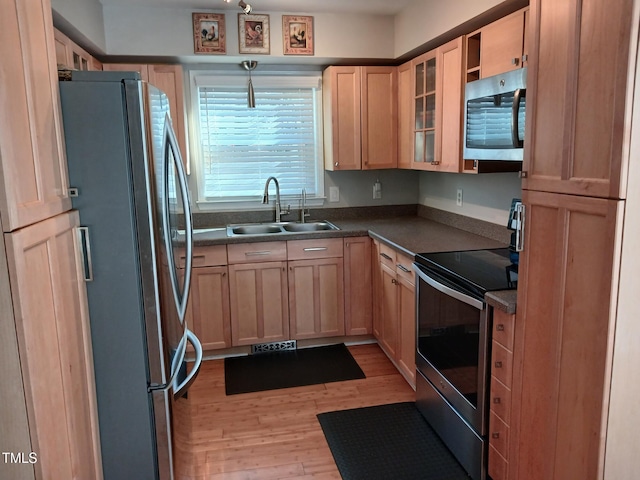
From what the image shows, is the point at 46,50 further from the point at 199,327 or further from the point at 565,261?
the point at 199,327

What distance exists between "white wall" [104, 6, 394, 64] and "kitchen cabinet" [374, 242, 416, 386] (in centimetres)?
151

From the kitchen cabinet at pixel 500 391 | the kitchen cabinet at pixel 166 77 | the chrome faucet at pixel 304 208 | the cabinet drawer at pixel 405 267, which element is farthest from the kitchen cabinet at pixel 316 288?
the kitchen cabinet at pixel 500 391

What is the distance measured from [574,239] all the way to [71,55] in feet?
8.74

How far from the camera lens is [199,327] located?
136 inches

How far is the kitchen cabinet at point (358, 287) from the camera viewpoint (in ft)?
11.9

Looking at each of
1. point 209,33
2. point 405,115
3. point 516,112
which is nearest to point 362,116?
point 405,115

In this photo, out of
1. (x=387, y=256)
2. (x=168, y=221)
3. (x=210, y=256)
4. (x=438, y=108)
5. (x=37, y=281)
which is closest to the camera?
(x=37, y=281)

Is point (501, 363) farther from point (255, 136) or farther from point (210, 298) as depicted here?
point (255, 136)

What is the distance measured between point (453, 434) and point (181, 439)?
1.31 m

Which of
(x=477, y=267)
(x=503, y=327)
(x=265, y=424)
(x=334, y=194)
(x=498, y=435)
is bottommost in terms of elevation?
(x=265, y=424)

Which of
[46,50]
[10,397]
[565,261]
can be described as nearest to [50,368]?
[10,397]

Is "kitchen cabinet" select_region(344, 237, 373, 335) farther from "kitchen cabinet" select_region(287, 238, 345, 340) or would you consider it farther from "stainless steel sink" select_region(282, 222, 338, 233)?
"stainless steel sink" select_region(282, 222, 338, 233)

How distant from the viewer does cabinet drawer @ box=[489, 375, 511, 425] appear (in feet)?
6.35

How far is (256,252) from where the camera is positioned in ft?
11.4
